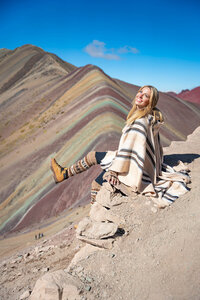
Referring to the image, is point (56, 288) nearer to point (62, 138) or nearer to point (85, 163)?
point (85, 163)

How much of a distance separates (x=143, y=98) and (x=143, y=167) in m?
0.79

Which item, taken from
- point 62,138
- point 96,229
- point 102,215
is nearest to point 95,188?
point 102,215

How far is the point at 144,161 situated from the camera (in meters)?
2.79

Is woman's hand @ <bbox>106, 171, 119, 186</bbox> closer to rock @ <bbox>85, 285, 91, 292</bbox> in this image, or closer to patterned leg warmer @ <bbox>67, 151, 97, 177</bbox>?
patterned leg warmer @ <bbox>67, 151, 97, 177</bbox>

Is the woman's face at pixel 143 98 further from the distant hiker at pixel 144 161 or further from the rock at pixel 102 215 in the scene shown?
the rock at pixel 102 215

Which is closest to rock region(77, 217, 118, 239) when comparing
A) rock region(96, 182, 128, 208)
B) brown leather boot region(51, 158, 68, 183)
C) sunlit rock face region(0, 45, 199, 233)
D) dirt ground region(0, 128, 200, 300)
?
dirt ground region(0, 128, 200, 300)

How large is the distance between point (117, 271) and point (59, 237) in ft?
6.11

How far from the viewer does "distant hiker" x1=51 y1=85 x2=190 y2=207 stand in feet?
9.12

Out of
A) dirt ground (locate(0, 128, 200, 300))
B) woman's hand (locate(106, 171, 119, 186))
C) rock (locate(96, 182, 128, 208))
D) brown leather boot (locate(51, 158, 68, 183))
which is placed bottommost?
dirt ground (locate(0, 128, 200, 300))

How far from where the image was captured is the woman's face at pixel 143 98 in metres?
2.93

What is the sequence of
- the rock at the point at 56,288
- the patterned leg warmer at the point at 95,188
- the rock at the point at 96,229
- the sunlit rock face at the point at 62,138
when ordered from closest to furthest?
the rock at the point at 56,288 → the rock at the point at 96,229 → the patterned leg warmer at the point at 95,188 → the sunlit rock face at the point at 62,138

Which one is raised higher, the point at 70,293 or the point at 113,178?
the point at 113,178

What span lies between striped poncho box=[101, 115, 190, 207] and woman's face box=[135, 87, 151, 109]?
0.16 m

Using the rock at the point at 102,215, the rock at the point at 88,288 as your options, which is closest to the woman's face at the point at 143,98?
the rock at the point at 102,215
